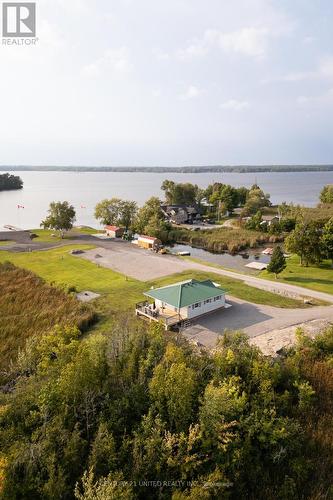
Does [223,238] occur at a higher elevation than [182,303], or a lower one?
higher

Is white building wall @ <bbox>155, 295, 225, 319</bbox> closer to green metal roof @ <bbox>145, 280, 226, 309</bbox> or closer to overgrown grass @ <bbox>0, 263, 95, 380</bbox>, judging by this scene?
green metal roof @ <bbox>145, 280, 226, 309</bbox>

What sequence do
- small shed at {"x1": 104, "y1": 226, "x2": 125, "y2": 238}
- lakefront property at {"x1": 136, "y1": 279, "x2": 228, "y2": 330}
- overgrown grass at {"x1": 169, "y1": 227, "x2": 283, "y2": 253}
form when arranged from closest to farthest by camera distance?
lakefront property at {"x1": 136, "y1": 279, "x2": 228, "y2": 330} < overgrown grass at {"x1": 169, "y1": 227, "x2": 283, "y2": 253} < small shed at {"x1": 104, "y1": 226, "x2": 125, "y2": 238}

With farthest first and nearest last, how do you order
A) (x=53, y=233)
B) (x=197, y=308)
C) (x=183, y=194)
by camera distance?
(x=183, y=194) → (x=53, y=233) → (x=197, y=308)

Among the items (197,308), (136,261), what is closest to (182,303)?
(197,308)

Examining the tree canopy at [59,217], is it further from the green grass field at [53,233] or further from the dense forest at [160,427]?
the dense forest at [160,427]

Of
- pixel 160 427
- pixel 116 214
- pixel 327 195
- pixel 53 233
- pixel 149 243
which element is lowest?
pixel 160 427

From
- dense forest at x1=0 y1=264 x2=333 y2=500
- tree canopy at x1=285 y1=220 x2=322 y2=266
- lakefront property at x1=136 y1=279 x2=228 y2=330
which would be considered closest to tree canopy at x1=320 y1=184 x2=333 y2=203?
tree canopy at x1=285 y1=220 x2=322 y2=266

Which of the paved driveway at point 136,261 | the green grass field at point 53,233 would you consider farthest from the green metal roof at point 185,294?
the green grass field at point 53,233

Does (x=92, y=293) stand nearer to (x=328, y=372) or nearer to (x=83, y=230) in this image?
(x=328, y=372)

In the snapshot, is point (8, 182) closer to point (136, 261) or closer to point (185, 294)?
point (136, 261)
